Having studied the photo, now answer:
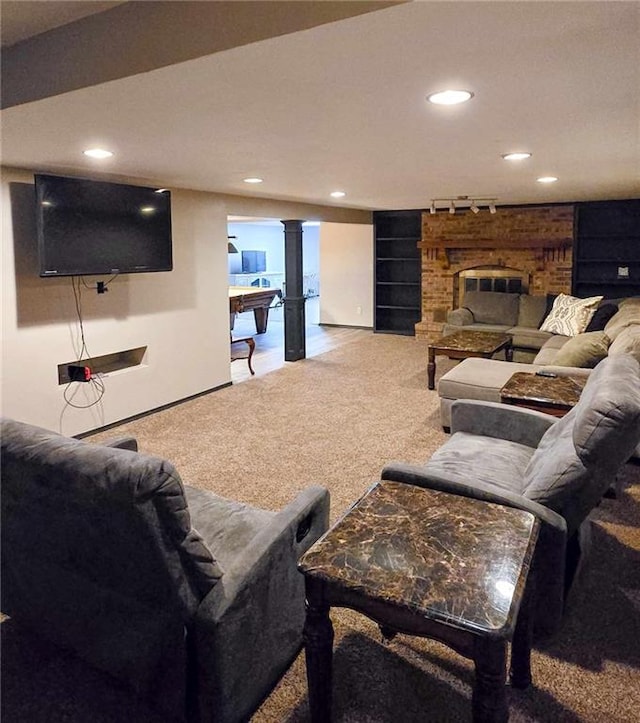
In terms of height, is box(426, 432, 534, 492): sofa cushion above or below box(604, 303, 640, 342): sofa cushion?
below

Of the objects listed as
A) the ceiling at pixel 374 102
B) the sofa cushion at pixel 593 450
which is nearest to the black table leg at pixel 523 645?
the sofa cushion at pixel 593 450

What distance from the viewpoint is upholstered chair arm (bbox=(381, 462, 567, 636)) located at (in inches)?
74.6

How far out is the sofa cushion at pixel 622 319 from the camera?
4.91m

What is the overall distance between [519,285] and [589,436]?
6.77 meters

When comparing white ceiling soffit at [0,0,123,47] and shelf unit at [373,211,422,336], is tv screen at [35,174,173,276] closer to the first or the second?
white ceiling soffit at [0,0,123,47]

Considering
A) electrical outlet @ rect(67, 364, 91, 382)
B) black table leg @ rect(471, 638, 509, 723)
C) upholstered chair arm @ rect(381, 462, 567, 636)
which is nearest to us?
black table leg @ rect(471, 638, 509, 723)

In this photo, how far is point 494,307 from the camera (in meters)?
7.62

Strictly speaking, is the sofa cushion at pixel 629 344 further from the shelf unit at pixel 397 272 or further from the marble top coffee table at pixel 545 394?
the shelf unit at pixel 397 272

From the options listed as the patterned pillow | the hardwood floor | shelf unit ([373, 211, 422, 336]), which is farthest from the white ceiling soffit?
shelf unit ([373, 211, 422, 336])

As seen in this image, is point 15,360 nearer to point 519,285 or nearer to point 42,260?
point 42,260

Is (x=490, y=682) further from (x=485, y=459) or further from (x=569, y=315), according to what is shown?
(x=569, y=315)

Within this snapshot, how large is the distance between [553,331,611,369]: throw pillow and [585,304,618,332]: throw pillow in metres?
1.62

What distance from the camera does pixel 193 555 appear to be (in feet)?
5.06

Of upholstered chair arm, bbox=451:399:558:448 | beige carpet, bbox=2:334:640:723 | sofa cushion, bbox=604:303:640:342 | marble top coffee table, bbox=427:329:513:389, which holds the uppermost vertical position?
sofa cushion, bbox=604:303:640:342
